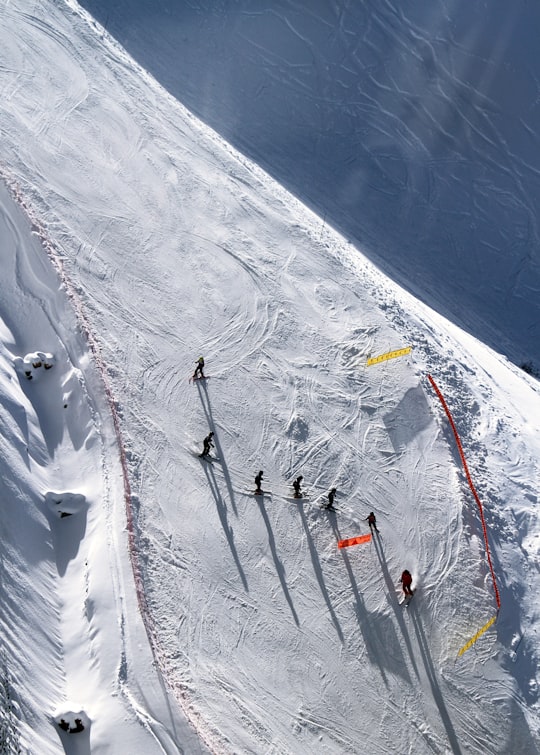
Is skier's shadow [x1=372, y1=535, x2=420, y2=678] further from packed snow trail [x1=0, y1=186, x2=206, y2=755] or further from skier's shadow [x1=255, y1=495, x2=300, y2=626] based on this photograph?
packed snow trail [x1=0, y1=186, x2=206, y2=755]

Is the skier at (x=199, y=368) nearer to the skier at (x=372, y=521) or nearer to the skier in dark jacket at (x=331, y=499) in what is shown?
the skier in dark jacket at (x=331, y=499)

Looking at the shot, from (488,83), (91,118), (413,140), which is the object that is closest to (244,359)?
(91,118)

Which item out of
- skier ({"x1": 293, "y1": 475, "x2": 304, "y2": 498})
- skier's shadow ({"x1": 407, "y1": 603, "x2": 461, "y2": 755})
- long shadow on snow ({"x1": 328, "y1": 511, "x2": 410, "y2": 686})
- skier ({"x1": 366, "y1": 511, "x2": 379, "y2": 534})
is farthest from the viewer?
skier ({"x1": 293, "y1": 475, "x2": 304, "y2": 498})

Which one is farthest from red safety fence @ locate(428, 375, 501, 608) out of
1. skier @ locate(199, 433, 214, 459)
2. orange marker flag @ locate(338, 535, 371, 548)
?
skier @ locate(199, 433, 214, 459)

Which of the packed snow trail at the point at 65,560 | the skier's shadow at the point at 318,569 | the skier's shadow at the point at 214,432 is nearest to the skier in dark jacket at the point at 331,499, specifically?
the skier's shadow at the point at 318,569

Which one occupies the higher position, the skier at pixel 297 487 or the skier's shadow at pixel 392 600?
the skier at pixel 297 487

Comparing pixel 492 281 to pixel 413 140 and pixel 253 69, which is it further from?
pixel 253 69
